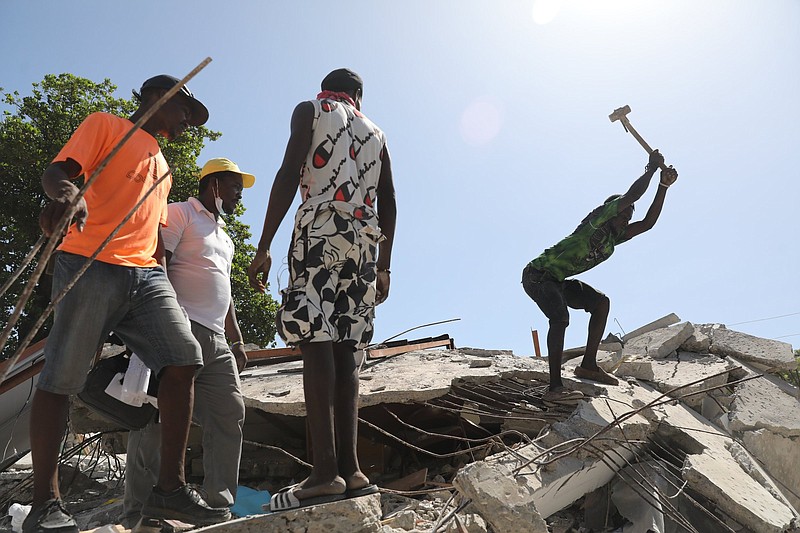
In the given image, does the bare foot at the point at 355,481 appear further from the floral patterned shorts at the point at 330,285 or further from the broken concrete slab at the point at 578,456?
the broken concrete slab at the point at 578,456

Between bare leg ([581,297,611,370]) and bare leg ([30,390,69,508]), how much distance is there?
3800 millimetres

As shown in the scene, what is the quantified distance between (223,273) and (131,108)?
13.3 meters

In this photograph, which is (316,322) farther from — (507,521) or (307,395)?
(507,521)

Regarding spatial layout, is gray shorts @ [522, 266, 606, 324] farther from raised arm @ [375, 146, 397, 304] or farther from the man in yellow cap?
the man in yellow cap

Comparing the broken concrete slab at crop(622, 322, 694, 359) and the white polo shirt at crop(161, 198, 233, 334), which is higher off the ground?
the broken concrete slab at crop(622, 322, 694, 359)

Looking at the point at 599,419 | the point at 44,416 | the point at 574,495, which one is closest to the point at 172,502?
the point at 44,416

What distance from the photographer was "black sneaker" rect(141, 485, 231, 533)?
6.78 feet

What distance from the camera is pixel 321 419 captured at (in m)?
2.14

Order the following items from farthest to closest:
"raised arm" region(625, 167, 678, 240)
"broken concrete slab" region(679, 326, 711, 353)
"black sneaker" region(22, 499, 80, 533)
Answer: "broken concrete slab" region(679, 326, 711, 353) < "raised arm" region(625, 167, 678, 240) < "black sneaker" region(22, 499, 80, 533)

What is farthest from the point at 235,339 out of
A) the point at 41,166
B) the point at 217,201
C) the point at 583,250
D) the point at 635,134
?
the point at 41,166

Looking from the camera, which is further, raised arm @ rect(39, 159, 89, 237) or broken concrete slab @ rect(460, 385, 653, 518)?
broken concrete slab @ rect(460, 385, 653, 518)

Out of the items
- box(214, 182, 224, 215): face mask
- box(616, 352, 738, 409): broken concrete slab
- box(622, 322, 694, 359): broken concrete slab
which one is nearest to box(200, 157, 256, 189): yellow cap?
box(214, 182, 224, 215): face mask

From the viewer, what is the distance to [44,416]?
207 centimetres

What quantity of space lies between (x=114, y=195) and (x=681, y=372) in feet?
17.3
